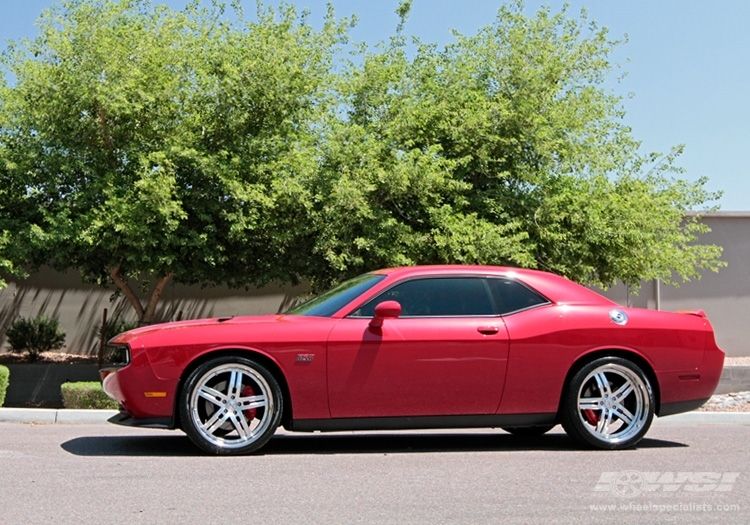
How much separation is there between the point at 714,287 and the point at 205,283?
11.2 meters

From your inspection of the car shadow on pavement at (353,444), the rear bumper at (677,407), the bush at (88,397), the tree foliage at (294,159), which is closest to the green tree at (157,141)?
the tree foliage at (294,159)

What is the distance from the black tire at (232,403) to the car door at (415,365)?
510 mm

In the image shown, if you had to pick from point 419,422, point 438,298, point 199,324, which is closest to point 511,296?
point 438,298

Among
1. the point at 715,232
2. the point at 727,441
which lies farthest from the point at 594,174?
the point at 727,441

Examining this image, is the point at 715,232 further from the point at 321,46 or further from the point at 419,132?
the point at 321,46

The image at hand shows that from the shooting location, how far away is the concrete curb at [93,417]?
10.9 metres

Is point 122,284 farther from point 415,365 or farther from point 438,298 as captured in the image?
point 415,365

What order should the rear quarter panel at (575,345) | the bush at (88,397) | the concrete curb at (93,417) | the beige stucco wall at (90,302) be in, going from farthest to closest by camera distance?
the beige stucco wall at (90,302) → the bush at (88,397) → the concrete curb at (93,417) → the rear quarter panel at (575,345)

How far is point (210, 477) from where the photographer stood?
6.46 metres

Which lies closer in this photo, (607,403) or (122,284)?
(607,403)

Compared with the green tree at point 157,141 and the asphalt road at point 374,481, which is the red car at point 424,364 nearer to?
the asphalt road at point 374,481

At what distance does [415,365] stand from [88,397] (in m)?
7.04

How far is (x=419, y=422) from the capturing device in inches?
301

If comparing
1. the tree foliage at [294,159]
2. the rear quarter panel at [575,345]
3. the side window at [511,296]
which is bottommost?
the rear quarter panel at [575,345]
